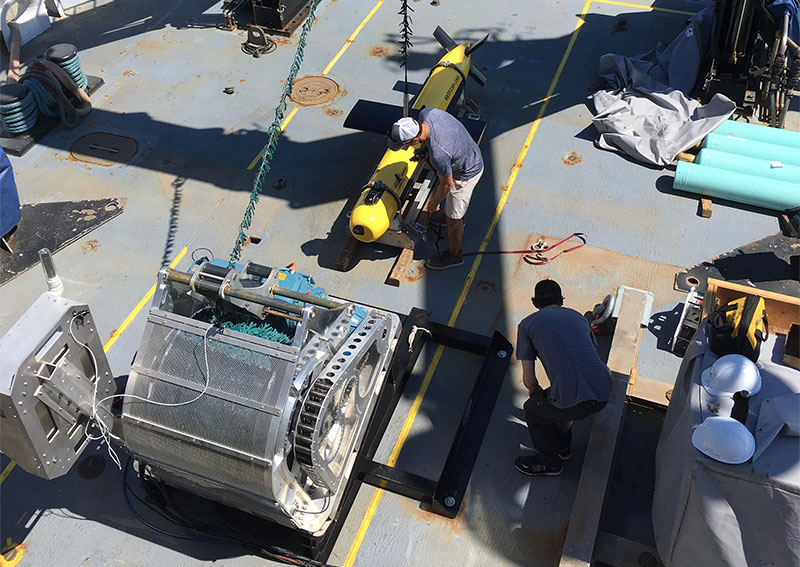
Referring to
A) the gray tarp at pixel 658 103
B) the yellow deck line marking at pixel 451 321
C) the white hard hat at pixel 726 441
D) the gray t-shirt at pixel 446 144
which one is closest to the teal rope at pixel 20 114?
the gray t-shirt at pixel 446 144

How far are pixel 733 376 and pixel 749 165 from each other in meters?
4.76

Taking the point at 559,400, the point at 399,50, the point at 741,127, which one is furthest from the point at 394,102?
the point at 559,400

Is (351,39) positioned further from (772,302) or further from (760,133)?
(772,302)

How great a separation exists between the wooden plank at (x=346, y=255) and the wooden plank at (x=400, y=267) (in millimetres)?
464

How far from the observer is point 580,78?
34.0 feet

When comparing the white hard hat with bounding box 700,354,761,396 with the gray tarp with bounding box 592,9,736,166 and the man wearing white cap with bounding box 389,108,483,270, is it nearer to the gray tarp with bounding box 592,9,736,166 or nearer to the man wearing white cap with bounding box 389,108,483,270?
the man wearing white cap with bounding box 389,108,483,270

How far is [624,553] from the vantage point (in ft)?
17.9

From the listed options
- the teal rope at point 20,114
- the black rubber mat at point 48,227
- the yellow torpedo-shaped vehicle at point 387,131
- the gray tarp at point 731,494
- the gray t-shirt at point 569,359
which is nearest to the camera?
the gray tarp at point 731,494

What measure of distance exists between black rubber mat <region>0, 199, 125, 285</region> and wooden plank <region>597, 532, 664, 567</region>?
6.33m

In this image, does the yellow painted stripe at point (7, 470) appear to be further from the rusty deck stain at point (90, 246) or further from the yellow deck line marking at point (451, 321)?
the yellow deck line marking at point (451, 321)

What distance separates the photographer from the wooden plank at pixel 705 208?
831 cm

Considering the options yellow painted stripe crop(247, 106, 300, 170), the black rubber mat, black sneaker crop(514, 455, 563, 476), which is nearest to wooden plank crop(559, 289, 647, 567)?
black sneaker crop(514, 455, 563, 476)

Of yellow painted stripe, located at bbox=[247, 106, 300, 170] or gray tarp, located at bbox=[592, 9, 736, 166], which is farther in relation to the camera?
yellow painted stripe, located at bbox=[247, 106, 300, 170]

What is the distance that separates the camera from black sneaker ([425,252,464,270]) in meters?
7.81
